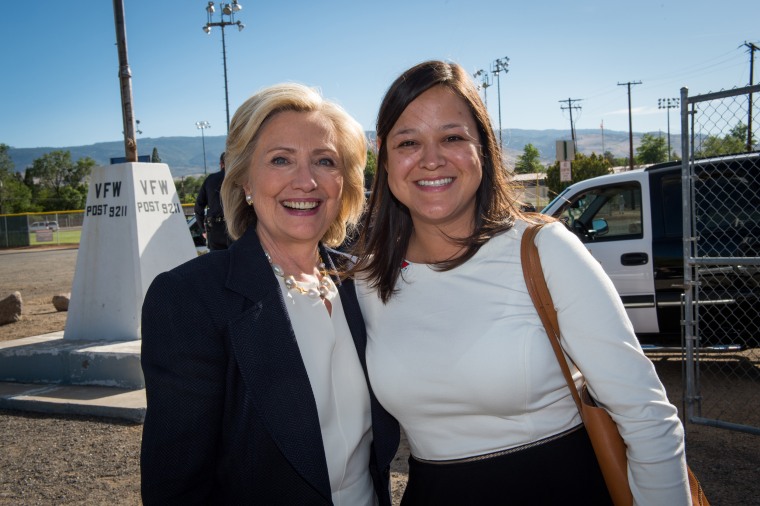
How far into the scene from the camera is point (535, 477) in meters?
1.72

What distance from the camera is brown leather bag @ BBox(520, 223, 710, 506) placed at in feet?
5.46

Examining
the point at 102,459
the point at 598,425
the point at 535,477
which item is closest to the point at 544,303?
the point at 598,425

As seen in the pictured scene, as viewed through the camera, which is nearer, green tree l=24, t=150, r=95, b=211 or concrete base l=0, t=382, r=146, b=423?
concrete base l=0, t=382, r=146, b=423

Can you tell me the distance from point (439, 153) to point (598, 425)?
1.00 meters

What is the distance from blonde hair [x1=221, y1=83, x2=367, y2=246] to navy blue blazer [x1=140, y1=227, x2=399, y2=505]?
507mm

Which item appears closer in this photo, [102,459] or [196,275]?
[196,275]

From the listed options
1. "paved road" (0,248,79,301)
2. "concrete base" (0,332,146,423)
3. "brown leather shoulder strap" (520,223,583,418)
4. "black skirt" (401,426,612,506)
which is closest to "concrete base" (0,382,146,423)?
"concrete base" (0,332,146,423)

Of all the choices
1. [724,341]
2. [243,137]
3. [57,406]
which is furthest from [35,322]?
[724,341]

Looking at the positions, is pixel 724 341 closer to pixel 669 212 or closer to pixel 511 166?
pixel 669 212

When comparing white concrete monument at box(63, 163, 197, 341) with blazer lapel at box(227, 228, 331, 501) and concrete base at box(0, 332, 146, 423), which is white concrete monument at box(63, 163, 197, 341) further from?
blazer lapel at box(227, 228, 331, 501)

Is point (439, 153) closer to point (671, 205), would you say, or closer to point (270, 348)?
point (270, 348)

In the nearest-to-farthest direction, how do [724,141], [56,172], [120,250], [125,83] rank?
1. [724,141]
2. [120,250]
3. [125,83]
4. [56,172]

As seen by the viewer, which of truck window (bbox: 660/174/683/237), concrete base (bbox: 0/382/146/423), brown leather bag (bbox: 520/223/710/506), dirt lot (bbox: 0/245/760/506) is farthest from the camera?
truck window (bbox: 660/174/683/237)

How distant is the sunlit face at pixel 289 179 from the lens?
2.04 metres
